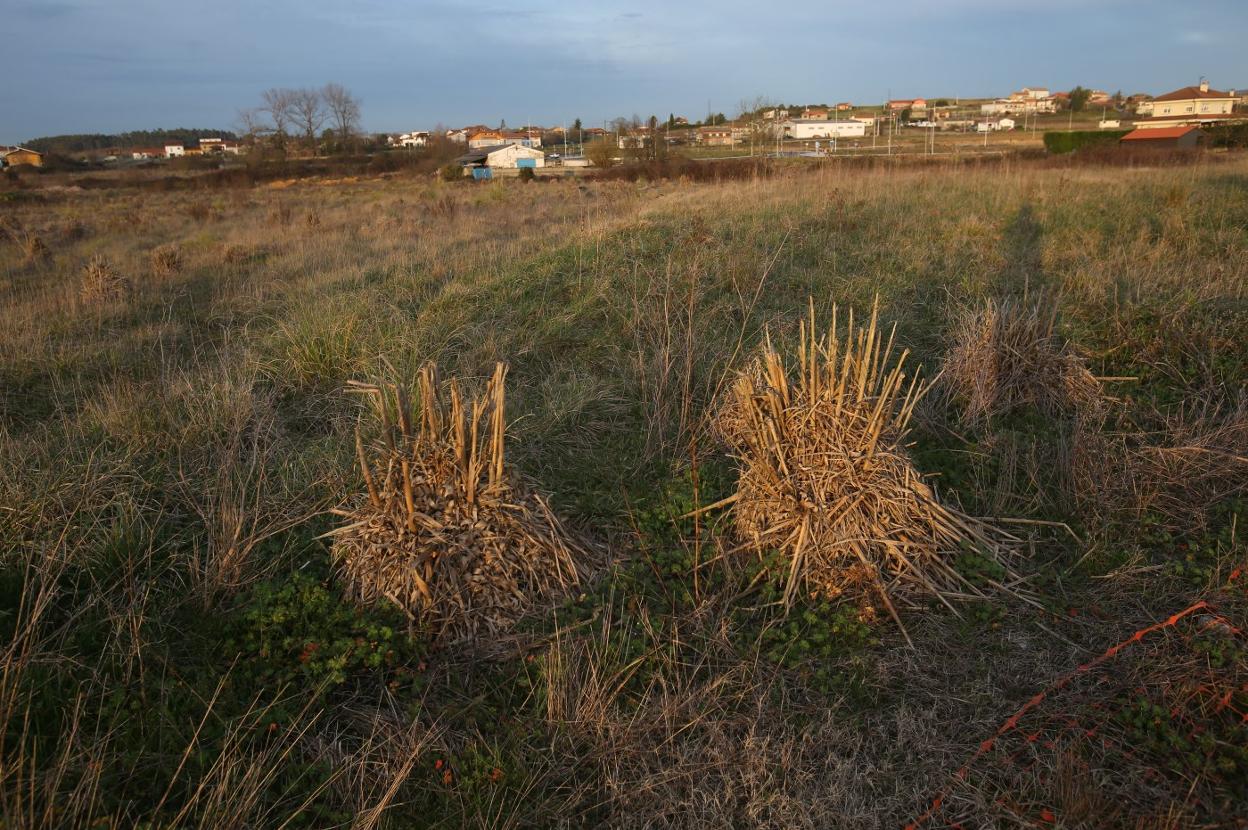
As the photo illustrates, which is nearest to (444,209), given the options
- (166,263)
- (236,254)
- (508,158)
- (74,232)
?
(236,254)

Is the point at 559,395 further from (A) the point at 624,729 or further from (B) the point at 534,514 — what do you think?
(A) the point at 624,729

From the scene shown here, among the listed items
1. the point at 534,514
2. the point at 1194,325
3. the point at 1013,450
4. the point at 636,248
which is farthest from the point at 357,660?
the point at 636,248

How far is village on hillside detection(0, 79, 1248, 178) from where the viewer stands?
28.7m

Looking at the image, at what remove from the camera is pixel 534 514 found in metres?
2.84

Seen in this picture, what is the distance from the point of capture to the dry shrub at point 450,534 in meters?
2.63

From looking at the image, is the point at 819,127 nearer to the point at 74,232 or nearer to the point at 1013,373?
the point at 74,232

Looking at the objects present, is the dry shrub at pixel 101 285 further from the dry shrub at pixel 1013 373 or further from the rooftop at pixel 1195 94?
the rooftop at pixel 1195 94

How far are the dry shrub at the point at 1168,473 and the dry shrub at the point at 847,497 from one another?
69 cm

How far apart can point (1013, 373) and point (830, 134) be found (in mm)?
44604

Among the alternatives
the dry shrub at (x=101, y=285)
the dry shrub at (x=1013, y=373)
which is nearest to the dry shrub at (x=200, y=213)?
the dry shrub at (x=101, y=285)

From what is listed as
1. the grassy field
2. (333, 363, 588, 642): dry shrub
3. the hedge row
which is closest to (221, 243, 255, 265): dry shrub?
the grassy field

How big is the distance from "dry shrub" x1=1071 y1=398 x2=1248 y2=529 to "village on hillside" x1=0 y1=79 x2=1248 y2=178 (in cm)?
2084

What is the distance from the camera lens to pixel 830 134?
146 ft

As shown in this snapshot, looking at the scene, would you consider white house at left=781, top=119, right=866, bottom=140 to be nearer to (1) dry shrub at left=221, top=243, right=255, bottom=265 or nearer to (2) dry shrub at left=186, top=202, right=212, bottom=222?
(2) dry shrub at left=186, top=202, right=212, bottom=222
